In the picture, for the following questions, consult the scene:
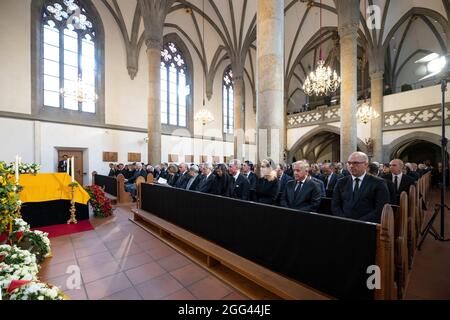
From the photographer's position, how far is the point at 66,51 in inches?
423

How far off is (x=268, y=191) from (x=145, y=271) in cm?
236

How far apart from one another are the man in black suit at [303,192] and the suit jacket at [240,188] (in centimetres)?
115

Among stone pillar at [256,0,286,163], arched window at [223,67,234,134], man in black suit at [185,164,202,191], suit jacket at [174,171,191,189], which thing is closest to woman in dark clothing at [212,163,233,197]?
stone pillar at [256,0,286,163]

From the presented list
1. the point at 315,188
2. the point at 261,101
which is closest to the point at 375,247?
the point at 315,188

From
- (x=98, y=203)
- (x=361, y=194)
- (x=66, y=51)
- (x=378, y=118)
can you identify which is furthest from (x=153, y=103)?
(x=378, y=118)

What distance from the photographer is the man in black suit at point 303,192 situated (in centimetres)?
325

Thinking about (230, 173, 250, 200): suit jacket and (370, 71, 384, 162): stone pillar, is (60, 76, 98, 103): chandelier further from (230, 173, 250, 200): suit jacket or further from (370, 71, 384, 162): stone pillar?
(370, 71, 384, 162): stone pillar

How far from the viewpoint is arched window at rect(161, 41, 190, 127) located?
14719 millimetres

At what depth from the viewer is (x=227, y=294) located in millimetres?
2535

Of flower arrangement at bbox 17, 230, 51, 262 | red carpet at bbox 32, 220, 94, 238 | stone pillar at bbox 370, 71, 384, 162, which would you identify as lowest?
red carpet at bbox 32, 220, 94, 238

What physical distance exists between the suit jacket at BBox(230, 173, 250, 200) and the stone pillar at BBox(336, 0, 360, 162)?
6.15 meters

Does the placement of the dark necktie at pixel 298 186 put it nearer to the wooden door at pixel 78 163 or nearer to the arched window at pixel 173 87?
the wooden door at pixel 78 163
